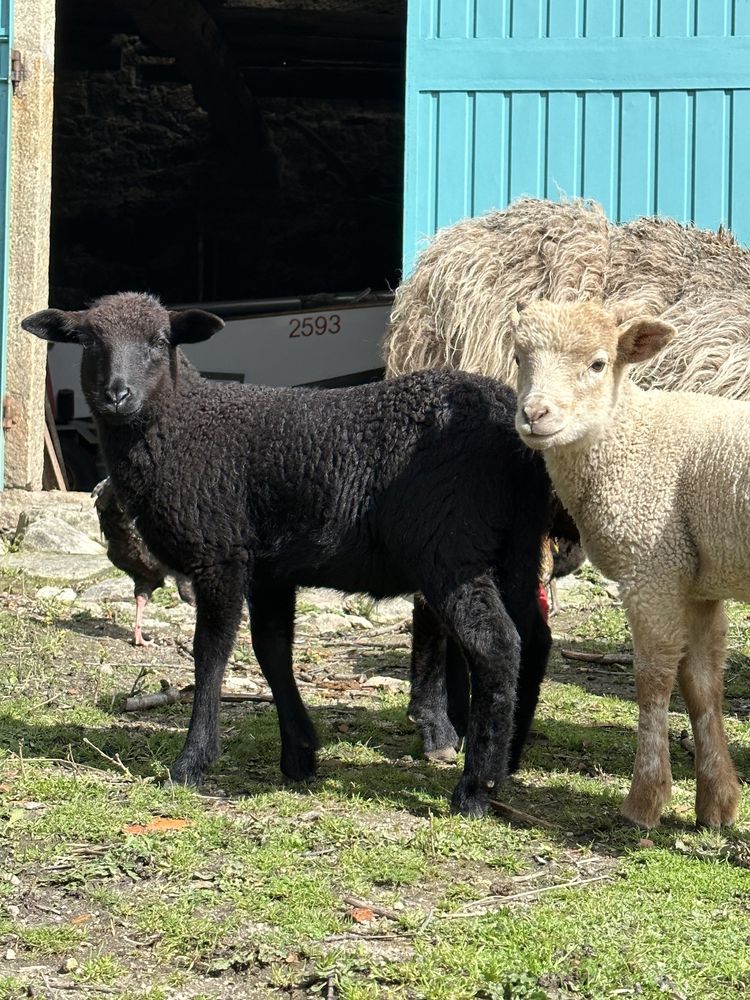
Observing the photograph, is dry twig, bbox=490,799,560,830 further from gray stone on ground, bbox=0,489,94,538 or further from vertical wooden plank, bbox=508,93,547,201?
gray stone on ground, bbox=0,489,94,538

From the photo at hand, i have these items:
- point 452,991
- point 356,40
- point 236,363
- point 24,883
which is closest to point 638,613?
point 452,991

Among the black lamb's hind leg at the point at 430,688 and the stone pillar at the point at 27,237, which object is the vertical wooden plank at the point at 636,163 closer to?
the stone pillar at the point at 27,237

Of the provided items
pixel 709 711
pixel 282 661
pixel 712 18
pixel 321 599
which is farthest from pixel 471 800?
pixel 712 18

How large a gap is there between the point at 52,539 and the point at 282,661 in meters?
4.92

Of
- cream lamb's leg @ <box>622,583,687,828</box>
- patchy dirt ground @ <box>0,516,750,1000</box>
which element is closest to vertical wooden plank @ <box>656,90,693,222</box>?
patchy dirt ground @ <box>0,516,750,1000</box>

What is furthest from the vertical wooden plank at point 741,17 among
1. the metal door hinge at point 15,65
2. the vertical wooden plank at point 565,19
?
the metal door hinge at point 15,65

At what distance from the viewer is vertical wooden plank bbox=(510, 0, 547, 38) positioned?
9750 mm

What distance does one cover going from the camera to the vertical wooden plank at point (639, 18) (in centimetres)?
961

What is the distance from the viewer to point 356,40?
1608cm

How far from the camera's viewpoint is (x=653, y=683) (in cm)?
475

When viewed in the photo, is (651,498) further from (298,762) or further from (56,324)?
(56,324)

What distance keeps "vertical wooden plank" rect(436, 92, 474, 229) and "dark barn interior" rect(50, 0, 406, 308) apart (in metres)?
7.59

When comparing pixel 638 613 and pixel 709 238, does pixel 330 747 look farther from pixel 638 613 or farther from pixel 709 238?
pixel 709 238

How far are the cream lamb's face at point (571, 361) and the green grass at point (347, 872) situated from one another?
143 centimetres
